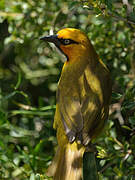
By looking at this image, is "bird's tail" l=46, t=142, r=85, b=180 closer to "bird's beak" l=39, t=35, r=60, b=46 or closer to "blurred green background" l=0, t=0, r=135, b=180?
"blurred green background" l=0, t=0, r=135, b=180

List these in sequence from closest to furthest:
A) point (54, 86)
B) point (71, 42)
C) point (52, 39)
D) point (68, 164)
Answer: point (68, 164) < point (52, 39) < point (71, 42) < point (54, 86)

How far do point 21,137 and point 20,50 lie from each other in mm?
1110

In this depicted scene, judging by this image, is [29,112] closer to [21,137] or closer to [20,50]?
[21,137]

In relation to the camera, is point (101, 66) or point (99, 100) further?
point (101, 66)

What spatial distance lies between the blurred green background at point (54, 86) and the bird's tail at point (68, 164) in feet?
0.54

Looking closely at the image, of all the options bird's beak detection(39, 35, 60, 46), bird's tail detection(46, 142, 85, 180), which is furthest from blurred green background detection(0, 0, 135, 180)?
bird's tail detection(46, 142, 85, 180)

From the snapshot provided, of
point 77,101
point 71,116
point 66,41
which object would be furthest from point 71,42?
point 71,116

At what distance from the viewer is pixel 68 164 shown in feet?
10.0

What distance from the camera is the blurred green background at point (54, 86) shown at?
3.03m

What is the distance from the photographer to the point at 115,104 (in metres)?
3.36

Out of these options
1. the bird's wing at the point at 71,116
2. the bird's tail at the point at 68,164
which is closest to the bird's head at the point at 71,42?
the bird's wing at the point at 71,116

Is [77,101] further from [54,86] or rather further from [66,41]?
[54,86]

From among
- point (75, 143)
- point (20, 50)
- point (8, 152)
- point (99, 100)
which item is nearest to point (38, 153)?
point (8, 152)

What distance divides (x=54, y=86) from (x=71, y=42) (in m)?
0.84
